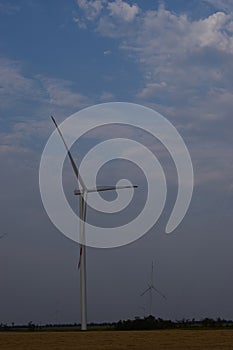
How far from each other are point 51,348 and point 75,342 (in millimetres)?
6731

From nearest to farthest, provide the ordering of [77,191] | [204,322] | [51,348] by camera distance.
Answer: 1. [51,348]
2. [77,191]
3. [204,322]

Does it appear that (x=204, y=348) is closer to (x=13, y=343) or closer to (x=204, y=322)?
(x=13, y=343)

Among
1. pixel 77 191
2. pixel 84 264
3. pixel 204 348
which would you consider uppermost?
pixel 77 191

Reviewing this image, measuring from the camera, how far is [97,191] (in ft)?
280

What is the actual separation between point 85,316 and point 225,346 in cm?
2785

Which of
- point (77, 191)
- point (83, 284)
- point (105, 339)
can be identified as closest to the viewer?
point (105, 339)

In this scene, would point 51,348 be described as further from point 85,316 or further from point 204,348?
point 85,316

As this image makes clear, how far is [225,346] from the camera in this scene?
5591 centimetres

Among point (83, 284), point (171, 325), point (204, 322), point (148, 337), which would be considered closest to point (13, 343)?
point (148, 337)

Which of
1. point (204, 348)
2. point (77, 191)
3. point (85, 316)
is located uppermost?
point (77, 191)

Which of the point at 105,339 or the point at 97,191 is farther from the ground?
the point at 97,191

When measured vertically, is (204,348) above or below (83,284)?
below

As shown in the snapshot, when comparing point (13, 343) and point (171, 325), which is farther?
point (171, 325)

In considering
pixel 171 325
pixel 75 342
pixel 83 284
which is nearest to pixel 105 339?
pixel 75 342
